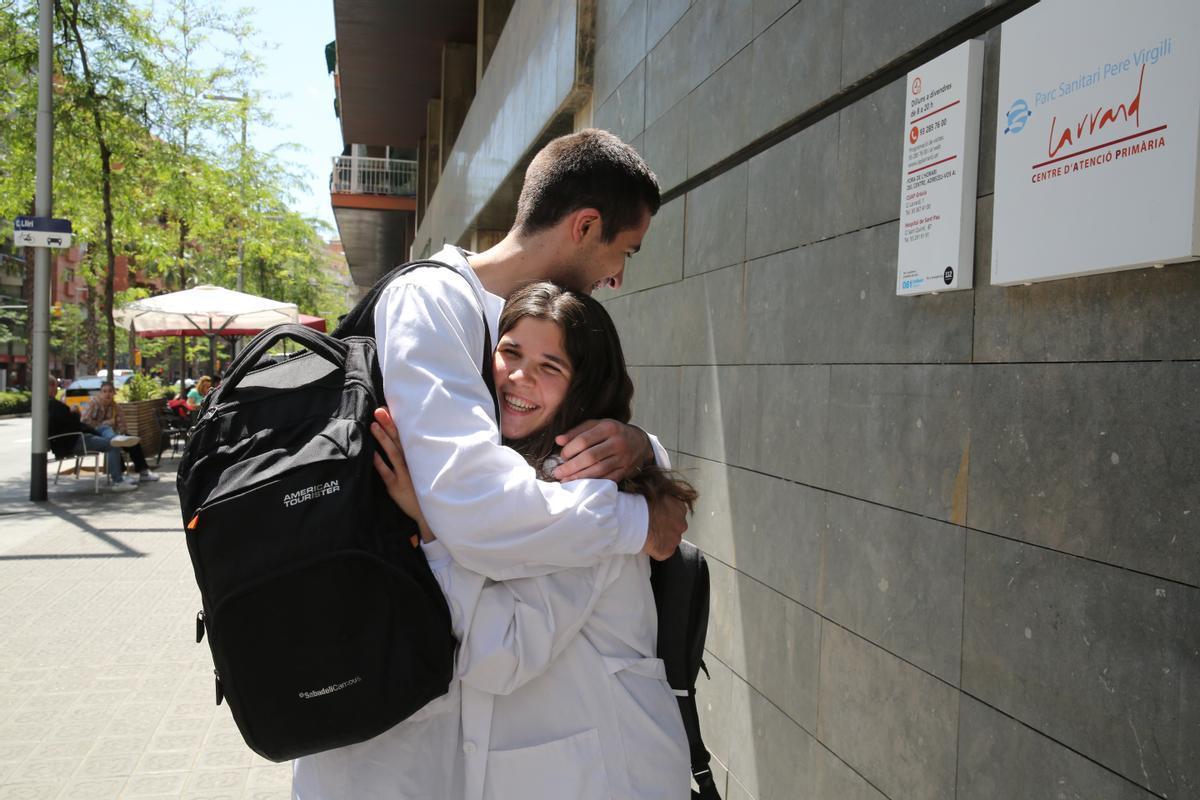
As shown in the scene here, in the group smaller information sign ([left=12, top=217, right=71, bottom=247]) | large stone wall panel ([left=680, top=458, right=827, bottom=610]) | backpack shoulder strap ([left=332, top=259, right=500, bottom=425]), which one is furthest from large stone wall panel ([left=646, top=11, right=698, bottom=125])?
smaller information sign ([left=12, top=217, right=71, bottom=247])

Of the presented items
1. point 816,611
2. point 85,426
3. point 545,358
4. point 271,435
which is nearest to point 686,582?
point 545,358

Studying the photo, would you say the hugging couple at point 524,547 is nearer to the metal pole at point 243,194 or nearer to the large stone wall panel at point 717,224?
the large stone wall panel at point 717,224

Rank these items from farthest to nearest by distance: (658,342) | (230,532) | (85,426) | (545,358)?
(85,426), (658,342), (545,358), (230,532)

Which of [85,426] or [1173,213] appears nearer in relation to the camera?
[1173,213]

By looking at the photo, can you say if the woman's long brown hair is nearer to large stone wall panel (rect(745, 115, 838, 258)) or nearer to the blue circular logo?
the blue circular logo

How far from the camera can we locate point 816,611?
10.4ft

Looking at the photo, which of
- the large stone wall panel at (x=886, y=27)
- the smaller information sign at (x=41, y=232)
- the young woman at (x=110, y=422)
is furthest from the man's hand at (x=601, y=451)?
the young woman at (x=110, y=422)

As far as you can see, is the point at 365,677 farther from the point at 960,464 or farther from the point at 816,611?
the point at 816,611

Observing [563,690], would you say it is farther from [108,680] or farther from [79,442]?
[79,442]

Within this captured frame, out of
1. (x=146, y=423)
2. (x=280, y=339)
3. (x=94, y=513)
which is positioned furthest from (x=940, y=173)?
(x=146, y=423)

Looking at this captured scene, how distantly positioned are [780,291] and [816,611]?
1.14m

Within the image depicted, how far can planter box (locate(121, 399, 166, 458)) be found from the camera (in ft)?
50.1

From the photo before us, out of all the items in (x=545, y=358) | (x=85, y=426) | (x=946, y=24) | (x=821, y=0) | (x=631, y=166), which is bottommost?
(x=85, y=426)

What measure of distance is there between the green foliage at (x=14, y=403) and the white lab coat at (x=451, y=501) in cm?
4283
